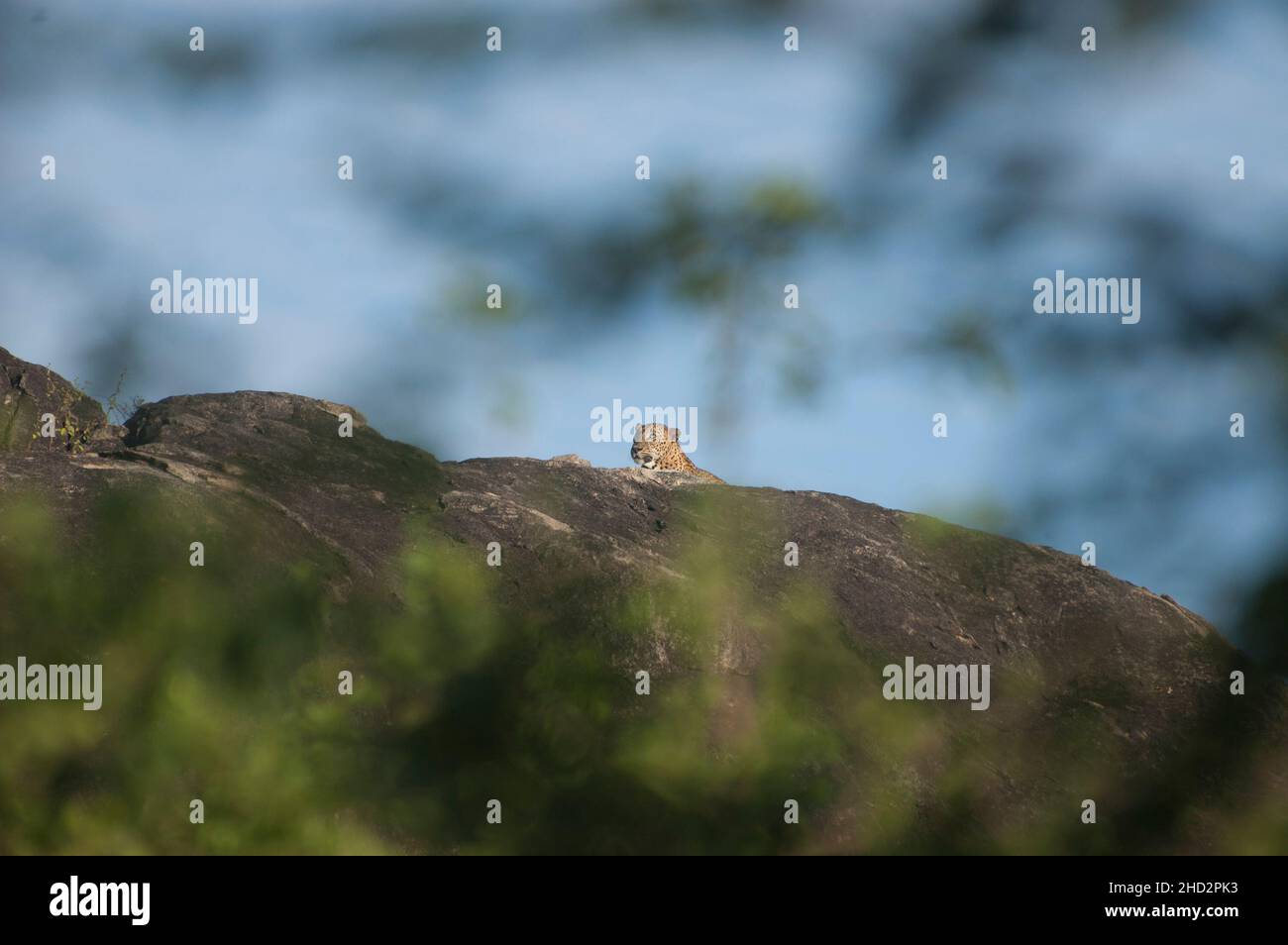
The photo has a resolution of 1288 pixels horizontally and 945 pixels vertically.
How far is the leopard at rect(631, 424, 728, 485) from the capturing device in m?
27.7

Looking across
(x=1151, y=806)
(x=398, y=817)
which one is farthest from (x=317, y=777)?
(x=1151, y=806)

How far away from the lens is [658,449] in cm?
2788

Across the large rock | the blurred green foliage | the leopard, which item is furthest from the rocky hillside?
the leopard

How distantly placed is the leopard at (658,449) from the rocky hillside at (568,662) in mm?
8077

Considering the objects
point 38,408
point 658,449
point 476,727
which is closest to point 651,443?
point 658,449

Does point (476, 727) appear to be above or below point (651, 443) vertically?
below

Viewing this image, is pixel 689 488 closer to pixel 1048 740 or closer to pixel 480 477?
pixel 480 477

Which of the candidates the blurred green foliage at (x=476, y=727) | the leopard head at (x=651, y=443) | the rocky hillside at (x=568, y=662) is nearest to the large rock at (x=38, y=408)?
the rocky hillside at (x=568, y=662)

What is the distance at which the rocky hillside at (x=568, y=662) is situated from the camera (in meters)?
13.6

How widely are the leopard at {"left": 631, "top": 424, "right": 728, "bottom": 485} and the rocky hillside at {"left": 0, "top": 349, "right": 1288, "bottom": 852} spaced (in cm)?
808

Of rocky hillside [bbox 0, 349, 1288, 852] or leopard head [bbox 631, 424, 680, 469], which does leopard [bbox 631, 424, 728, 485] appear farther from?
rocky hillside [bbox 0, 349, 1288, 852]

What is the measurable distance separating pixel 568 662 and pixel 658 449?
497 inches

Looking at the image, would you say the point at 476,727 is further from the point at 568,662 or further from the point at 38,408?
the point at 38,408

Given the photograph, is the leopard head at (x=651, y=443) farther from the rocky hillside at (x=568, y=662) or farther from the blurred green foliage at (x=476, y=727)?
the blurred green foliage at (x=476, y=727)
